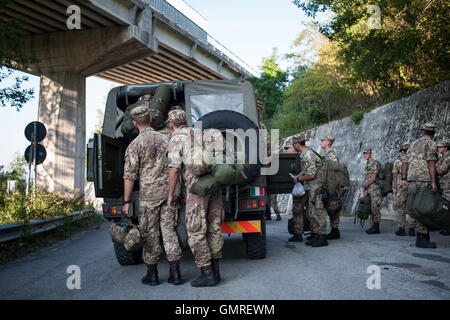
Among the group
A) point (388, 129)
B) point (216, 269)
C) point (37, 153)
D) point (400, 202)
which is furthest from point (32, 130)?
point (388, 129)

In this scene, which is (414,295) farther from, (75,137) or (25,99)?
(75,137)

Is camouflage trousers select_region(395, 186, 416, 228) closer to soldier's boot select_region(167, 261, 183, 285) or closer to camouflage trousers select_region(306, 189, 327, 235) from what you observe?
camouflage trousers select_region(306, 189, 327, 235)

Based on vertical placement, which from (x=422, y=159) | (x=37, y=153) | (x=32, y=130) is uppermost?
(x=32, y=130)

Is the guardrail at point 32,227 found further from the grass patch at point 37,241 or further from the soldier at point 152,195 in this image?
the soldier at point 152,195

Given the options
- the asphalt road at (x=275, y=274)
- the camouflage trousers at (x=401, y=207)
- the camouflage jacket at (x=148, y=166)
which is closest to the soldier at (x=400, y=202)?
the camouflage trousers at (x=401, y=207)

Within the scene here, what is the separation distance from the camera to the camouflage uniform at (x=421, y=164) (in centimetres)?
671

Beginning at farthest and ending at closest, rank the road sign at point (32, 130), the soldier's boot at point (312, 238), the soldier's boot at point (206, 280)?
the road sign at point (32, 130) → the soldier's boot at point (312, 238) → the soldier's boot at point (206, 280)

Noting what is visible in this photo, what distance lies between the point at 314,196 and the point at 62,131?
11912 mm

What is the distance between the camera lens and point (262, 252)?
20.4 feet

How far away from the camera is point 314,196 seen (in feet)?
24.2

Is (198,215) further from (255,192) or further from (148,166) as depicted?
(255,192)

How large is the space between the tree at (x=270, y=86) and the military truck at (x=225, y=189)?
34.2 m

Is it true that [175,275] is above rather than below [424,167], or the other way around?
below
